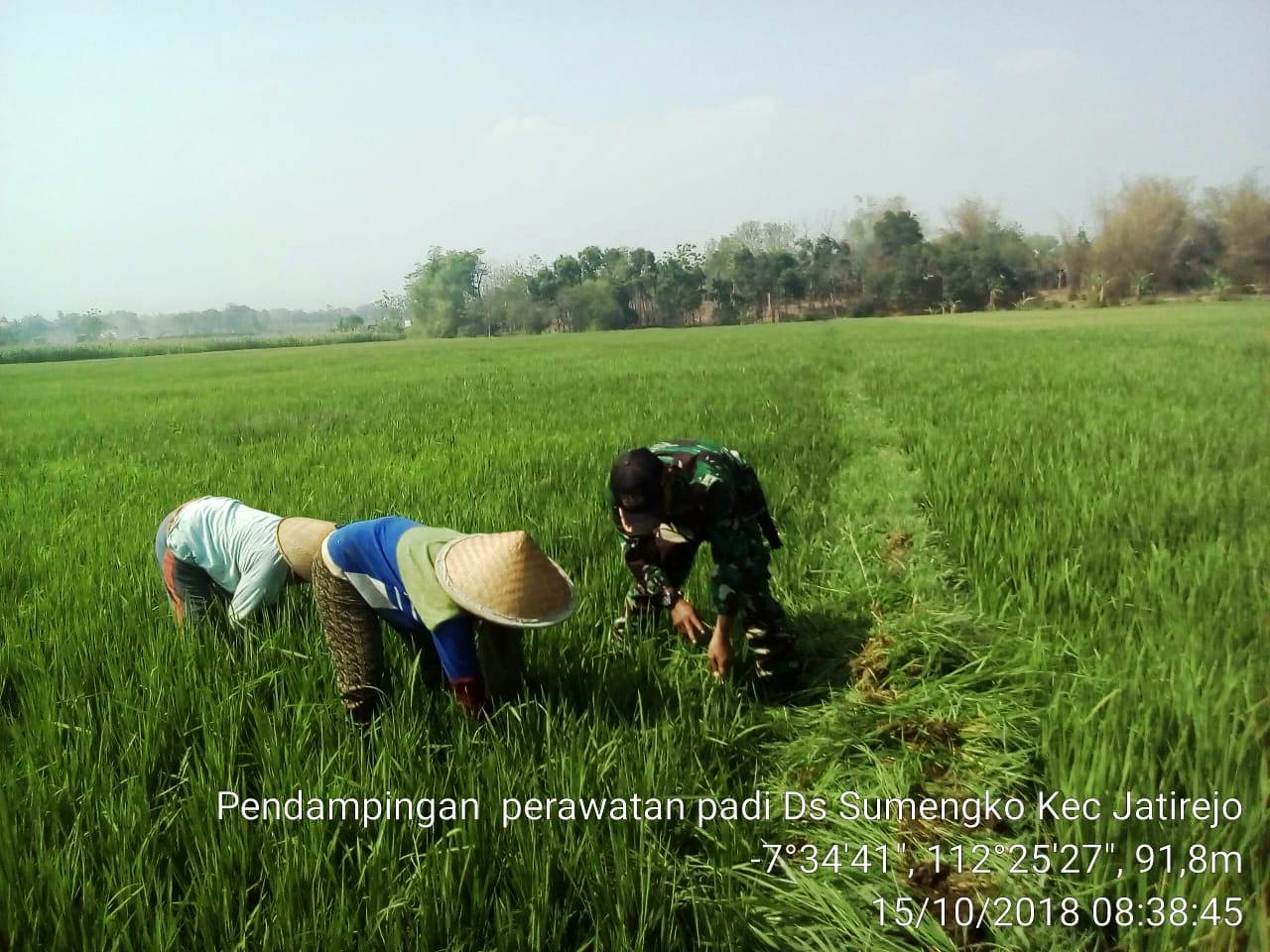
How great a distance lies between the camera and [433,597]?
1535 mm

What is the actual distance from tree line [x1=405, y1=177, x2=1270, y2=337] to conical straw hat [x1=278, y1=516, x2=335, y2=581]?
2.91m

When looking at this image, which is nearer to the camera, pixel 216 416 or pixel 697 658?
pixel 697 658

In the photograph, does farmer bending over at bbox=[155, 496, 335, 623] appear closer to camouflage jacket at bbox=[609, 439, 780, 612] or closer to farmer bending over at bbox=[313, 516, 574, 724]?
farmer bending over at bbox=[313, 516, 574, 724]

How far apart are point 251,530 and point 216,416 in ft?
15.9

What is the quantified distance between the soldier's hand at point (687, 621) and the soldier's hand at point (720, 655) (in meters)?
0.12

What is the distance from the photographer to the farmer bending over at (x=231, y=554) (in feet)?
6.70

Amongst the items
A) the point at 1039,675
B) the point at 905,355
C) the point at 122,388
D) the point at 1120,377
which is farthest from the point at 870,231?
the point at 1039,675

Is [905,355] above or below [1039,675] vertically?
above

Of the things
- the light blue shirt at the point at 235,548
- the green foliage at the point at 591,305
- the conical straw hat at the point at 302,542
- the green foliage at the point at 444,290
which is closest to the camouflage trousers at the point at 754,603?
the conical straw hat at the point at 302,542

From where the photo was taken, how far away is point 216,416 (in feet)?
20.5

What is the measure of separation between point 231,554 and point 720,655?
1431 millimetres

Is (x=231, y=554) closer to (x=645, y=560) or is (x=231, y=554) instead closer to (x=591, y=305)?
(x=645, y=560)

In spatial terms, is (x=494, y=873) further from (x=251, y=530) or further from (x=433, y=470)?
(x=433, y=470)

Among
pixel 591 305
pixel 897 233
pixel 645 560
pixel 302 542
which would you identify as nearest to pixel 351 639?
pixel 302 542
